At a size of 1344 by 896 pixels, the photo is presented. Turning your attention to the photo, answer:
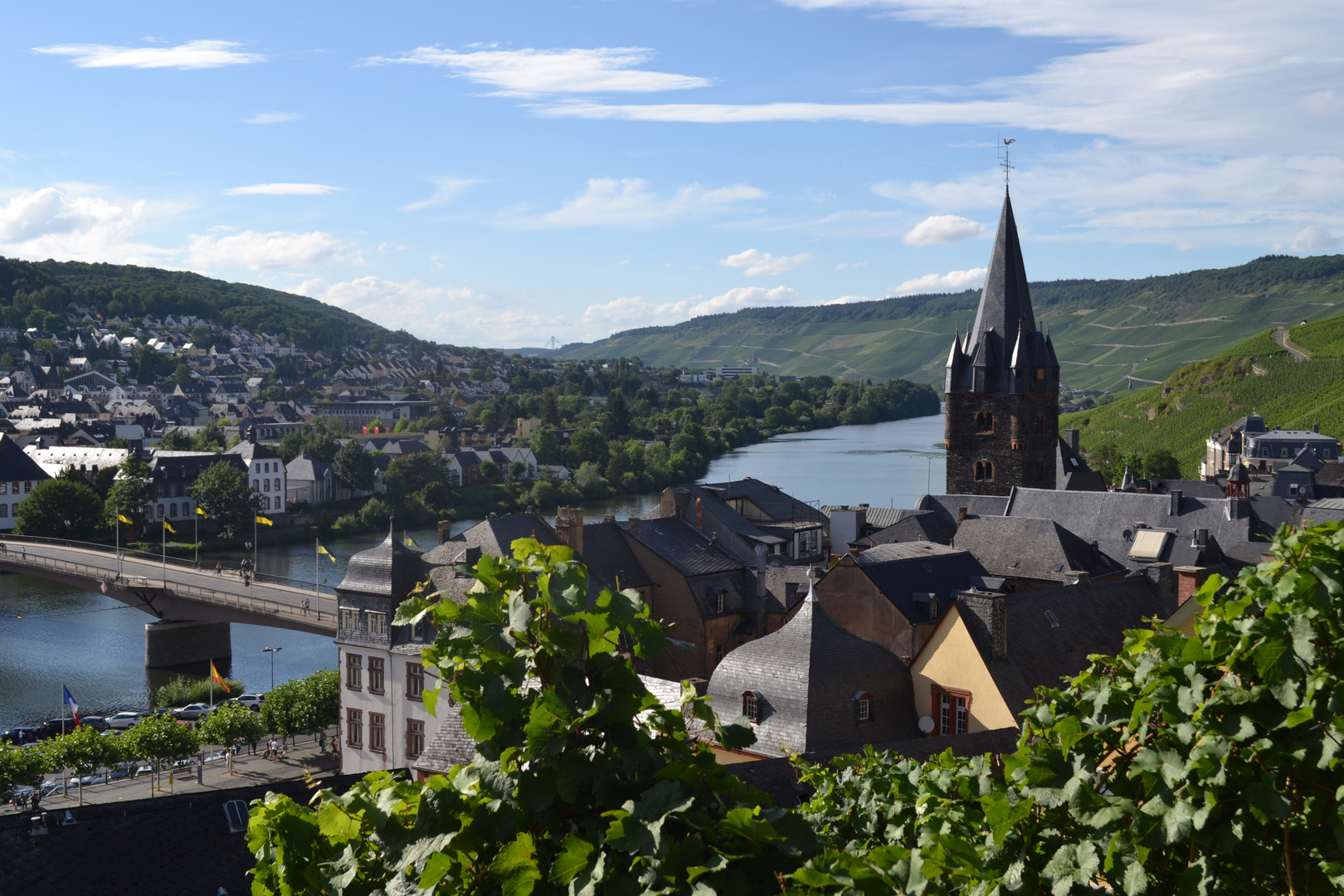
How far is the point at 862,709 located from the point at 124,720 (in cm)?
2776

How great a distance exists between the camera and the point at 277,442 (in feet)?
391

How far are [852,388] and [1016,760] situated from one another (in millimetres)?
194022

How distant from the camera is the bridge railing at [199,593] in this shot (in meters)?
46.5

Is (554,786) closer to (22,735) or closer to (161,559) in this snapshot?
(22,735)

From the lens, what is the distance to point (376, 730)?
1187 inches

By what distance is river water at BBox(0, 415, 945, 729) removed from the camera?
44.2m

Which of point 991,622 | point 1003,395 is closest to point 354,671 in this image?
point 991,622

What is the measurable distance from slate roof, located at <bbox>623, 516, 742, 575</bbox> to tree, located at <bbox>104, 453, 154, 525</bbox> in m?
50.3

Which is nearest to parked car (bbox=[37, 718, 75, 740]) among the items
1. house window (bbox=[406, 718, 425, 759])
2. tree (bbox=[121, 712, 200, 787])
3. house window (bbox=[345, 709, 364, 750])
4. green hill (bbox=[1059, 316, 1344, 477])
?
tree (bbox=[121, 712, 200, 787])

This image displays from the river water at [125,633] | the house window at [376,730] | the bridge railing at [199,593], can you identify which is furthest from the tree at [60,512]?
the house window at [376,730]

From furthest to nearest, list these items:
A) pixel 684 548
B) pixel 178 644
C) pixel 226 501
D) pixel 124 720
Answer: pixel 226 501 → pixel 178 644 → pixel 124 720 → pixel 684 548

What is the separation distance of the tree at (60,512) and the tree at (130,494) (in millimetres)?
1108

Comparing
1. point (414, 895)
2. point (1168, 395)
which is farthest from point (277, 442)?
point (414, 895)

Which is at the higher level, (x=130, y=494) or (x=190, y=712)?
(x=130, y=494)
